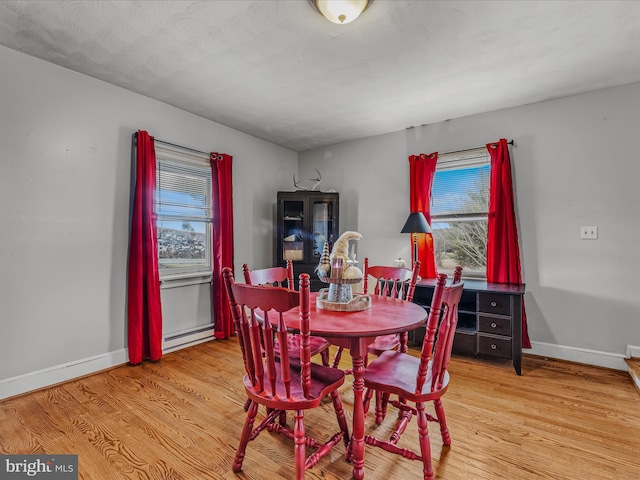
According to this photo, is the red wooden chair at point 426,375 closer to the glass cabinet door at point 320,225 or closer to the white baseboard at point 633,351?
the white baseboard at point 633,351

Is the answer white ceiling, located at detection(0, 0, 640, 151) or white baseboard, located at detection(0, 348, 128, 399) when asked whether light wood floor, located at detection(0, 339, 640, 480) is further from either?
white ceiling, located at detection(0, 0, 640, 151)

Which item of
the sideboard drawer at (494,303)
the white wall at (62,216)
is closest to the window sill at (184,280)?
the white wall at (62,216)

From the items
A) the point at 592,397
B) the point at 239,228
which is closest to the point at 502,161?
the point at 592,397

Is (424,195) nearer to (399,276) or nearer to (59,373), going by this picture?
(399,276)

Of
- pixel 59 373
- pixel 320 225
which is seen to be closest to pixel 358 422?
pixel 59 373

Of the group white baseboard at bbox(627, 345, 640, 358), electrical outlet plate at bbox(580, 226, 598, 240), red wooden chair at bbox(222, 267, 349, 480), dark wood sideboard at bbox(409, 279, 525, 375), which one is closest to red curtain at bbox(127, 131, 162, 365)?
red wooden chair at bbox(222, 267, 349, 480)

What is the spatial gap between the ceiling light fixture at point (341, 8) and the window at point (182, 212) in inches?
83.9

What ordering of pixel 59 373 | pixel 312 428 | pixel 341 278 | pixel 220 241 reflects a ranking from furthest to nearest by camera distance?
1. pixel 220 241
2. pixel 59 373
3. pixel 312 428
4. pixel 341 278

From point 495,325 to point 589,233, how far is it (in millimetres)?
Result: 1228

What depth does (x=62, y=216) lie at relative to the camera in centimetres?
257

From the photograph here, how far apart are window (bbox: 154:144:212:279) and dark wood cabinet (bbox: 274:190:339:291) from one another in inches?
37.1

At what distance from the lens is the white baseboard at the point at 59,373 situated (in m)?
2.31

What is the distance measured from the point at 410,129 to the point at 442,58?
152 centimetres

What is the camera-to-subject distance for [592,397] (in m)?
2.32
